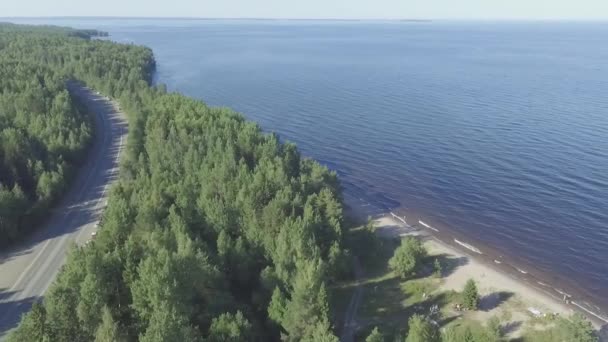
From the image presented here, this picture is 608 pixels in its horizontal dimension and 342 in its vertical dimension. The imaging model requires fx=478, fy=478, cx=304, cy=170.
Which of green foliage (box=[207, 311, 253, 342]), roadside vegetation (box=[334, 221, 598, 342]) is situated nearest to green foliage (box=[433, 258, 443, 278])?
roadside vegetation (box=[334, 221, 598, 342])

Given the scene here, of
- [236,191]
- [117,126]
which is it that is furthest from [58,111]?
[236,191]

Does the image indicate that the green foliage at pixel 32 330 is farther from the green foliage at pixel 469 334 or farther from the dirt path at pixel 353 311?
the green foliage at pixel 469 334

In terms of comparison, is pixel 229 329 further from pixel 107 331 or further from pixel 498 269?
pixel 498 269

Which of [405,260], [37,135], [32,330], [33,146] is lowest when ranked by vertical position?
[32,330]

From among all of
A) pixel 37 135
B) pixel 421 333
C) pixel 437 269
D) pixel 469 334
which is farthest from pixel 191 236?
pixel 37 135

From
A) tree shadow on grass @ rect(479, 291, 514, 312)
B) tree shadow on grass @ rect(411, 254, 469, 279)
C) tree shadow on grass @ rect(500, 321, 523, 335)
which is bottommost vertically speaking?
tree shadow on grass @ rect(500, 321, 523, 335)

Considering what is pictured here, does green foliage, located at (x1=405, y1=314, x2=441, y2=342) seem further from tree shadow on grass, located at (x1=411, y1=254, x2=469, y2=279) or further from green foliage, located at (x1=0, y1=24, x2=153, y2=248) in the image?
green foliage, located at (x1=0, y1=24, x2=153, y2=248)

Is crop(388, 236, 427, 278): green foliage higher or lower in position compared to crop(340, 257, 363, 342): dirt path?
higher
